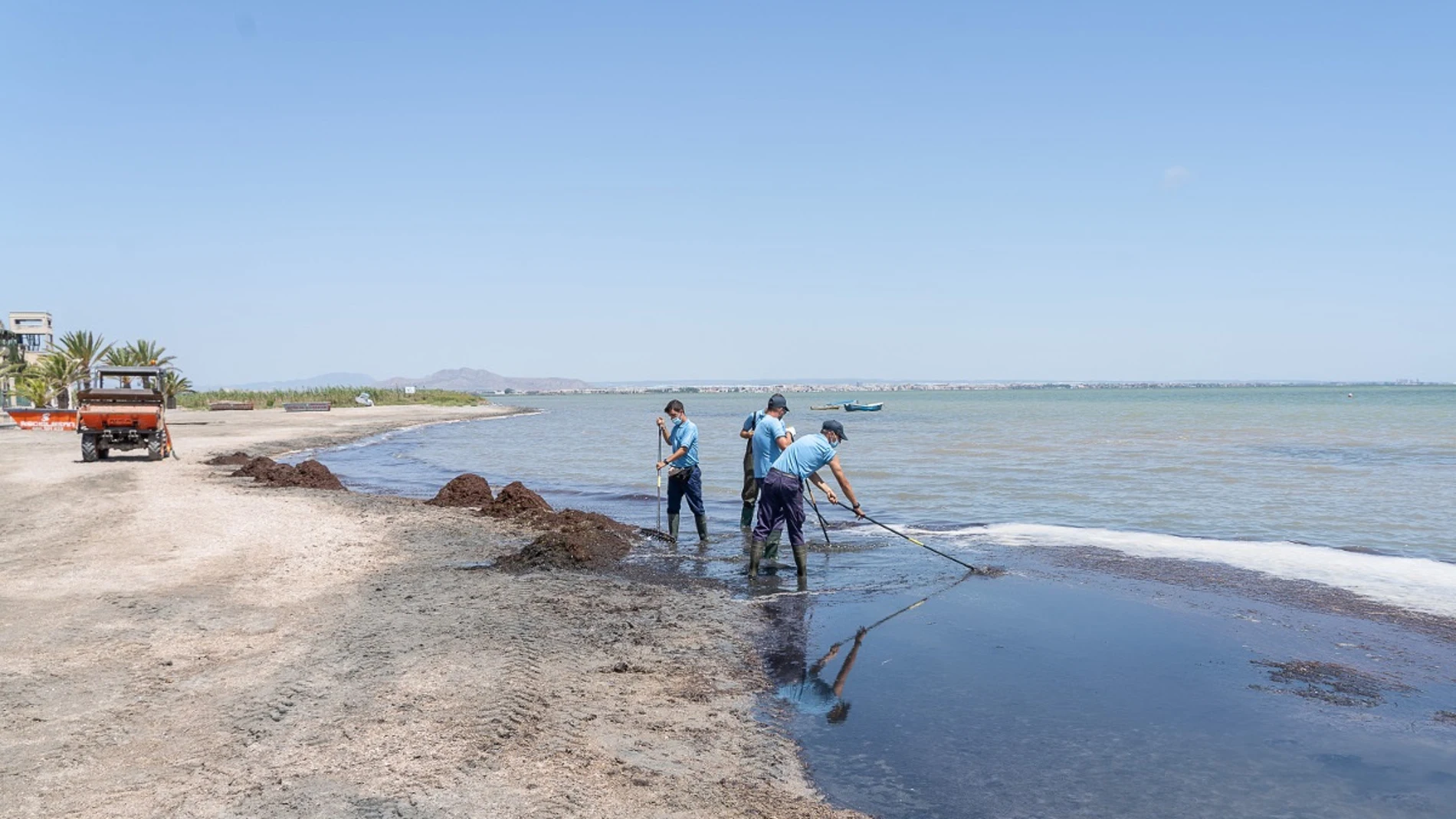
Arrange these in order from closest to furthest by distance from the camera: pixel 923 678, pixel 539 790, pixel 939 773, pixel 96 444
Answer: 1. pixel 539 790
2. pixel 939 773
3. pixel 923 678
4. pixel 96 444

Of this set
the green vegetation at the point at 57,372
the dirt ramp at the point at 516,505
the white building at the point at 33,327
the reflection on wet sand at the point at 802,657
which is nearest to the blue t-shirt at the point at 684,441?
the reflection on wet sand at the point at 802,657

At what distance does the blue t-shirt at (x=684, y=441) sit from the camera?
1288 centimetres

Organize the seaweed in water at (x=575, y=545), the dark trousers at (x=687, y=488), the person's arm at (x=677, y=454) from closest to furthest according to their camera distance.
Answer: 1. the seaweed in water at (x=575, y=545)
2. the person's arm at (x=677, y=454)
3. the dark trousers at (x=687, y=488)

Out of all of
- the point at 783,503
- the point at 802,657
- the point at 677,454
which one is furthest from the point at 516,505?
the point at 802,657

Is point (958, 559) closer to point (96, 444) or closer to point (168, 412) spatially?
point (96, 444)

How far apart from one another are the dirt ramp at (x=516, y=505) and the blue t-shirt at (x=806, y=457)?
21.2 ft

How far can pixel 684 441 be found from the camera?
1286 centimetres

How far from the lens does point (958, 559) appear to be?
40.3ft

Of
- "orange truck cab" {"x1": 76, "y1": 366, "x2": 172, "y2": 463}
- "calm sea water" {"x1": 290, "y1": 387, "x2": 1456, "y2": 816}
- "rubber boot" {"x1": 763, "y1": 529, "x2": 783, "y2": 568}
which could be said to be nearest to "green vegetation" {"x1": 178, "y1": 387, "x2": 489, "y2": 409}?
"orange truck cab" {"x1": 76, "y1": 366, "x2": 172, "y2": 463}

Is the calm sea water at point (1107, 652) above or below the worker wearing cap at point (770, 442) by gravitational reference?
below

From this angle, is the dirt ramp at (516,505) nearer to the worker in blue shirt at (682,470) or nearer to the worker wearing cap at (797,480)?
the worker in blue shirt at (682,470)

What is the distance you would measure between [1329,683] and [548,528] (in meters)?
10.3

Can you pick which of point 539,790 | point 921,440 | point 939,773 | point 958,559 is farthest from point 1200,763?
point 921,440

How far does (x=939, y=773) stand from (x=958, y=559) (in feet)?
23.5
